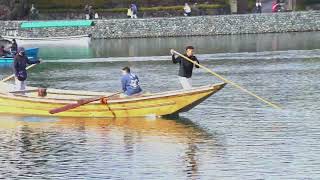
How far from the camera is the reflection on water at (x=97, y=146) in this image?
25984 millimetres

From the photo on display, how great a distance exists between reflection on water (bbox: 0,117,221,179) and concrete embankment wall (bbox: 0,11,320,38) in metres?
57.5

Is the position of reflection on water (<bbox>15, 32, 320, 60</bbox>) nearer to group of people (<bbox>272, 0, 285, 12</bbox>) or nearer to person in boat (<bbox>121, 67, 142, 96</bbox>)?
group of people (<bbox>272, 0, 285, 12</bbox>)

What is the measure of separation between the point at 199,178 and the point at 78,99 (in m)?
11.8

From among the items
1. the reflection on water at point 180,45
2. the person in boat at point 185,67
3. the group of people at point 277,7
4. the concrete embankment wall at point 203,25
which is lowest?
the reflection on water at point 180,45

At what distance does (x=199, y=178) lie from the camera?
79.9 ft

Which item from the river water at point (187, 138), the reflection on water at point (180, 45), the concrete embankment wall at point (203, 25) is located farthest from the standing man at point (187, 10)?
the river water at point (187, 138)

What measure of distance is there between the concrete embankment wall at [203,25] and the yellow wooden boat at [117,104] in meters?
56.2

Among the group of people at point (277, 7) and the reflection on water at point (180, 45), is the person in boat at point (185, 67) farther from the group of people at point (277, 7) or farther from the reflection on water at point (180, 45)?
the group of people at point (277, 7)

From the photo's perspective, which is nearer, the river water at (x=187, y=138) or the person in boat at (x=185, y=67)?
the river water at (x=187, y=138)

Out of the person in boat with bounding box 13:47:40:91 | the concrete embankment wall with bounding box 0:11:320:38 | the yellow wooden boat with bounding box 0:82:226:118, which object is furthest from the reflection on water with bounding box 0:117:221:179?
the concrete embankment wall with bounding box 0:11:320:38

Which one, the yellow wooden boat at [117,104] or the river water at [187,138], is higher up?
the yellow wooden boat at [117,104]

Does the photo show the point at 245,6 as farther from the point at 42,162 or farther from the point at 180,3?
the point at 42,162

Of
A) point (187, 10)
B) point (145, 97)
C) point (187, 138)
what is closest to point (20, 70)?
point (145, 97)

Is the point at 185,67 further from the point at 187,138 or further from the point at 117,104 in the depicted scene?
the point at 187,138
